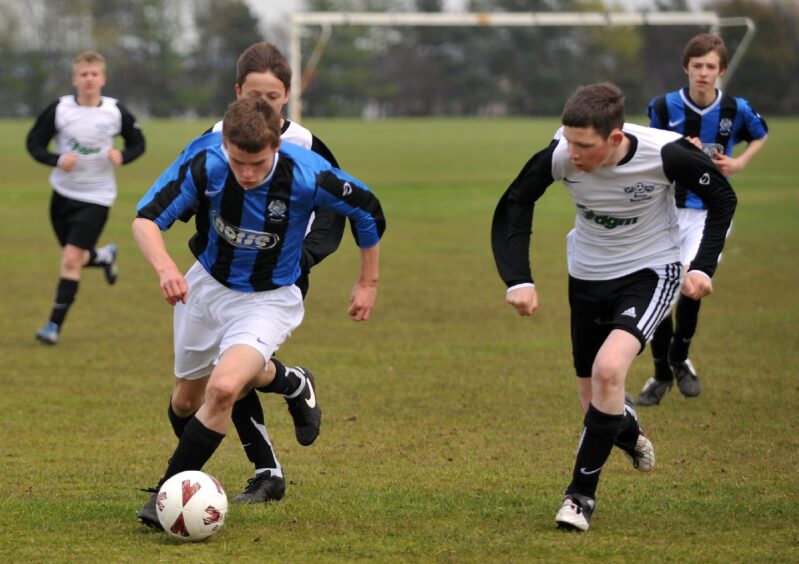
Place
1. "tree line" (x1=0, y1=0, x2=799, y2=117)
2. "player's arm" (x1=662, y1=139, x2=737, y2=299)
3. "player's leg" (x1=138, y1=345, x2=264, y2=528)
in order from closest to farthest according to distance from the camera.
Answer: "player's leg" (x1=138, y1=345, x2=264, y2=528), "player's arm" (x1=662, y1=139, x2=737, y2=299), "tree line" (x1=0, y1=0, x2=799, y2=117)

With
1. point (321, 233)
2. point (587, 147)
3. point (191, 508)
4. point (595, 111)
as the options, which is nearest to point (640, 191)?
point (587, 147)

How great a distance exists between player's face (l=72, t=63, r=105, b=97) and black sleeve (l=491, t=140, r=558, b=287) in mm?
6098

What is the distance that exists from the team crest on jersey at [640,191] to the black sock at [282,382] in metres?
1.76

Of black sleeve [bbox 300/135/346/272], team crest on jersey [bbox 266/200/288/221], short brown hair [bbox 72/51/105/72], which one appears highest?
team crest on jersey [bbox 266/200/288/221]

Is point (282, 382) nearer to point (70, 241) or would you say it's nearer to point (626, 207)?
point (626, 207)

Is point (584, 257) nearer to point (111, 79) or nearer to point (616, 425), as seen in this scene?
point (616, 425)

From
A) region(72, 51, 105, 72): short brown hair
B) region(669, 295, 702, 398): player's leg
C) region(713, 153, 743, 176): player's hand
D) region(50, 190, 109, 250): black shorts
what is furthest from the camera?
region(50, 190, 109, 250): black shorts

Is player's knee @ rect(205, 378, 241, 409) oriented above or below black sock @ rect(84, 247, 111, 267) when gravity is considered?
above

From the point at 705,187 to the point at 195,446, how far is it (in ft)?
7.92

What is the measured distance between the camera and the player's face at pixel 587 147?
17.2 ft

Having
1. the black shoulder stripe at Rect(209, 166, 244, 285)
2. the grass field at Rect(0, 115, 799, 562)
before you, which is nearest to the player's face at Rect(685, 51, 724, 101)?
the grass field at Rect(0, 115, 799, 562)

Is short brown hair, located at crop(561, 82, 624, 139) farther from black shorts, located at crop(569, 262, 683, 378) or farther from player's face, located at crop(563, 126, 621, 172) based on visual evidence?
black shorts, located at crop(569, 262, 683, 378)

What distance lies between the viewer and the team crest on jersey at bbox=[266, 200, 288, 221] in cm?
535

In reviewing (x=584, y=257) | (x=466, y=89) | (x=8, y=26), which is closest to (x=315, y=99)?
(x=466, y=89)
